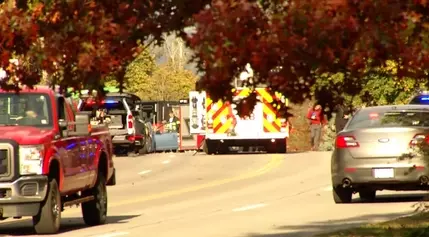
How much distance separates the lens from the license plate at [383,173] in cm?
2252

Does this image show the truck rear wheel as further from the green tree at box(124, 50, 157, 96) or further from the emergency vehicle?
the green tree at box(124, 50, 157, 96)

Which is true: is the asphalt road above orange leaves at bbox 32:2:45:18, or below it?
below

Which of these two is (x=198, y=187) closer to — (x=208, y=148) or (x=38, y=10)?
(x=208, y=148)

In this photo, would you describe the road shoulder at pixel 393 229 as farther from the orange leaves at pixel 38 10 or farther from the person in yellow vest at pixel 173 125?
the person in yellow vest at pixel 173 125

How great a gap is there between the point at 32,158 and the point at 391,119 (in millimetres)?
6435

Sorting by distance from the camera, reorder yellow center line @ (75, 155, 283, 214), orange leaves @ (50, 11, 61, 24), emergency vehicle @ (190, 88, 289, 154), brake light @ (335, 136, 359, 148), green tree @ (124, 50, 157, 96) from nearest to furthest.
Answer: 1. orange leaves @ (50, 11, 61, 24)
2. brake light @ (335, 136, 359, 148)
3. yellow center line @ (75, 155, 283, 214)
4. emergency vehicle @ (190, 88, 289, 154)
5. green tree @ (124, 50, 157, 96)

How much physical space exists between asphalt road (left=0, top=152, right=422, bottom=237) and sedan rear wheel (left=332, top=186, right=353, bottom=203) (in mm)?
186

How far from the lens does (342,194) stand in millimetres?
23703

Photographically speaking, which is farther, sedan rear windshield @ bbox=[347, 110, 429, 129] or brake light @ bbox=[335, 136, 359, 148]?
brake light @ bbox=[335, 136, 359, 148]

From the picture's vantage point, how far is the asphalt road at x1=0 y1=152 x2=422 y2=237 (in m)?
19.1

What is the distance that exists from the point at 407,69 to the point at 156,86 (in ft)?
298

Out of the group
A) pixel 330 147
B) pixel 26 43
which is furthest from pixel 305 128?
pixel 26 43

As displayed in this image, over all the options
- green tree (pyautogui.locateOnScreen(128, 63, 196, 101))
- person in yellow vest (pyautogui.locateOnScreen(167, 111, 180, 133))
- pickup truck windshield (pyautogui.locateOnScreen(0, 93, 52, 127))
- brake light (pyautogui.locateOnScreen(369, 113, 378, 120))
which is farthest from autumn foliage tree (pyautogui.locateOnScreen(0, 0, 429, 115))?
green tree (pyautogui.locateOnScreen(128, 63, 196, 101))

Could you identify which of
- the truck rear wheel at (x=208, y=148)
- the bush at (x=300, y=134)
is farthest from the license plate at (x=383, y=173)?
the bush at (x=300, y=134)
